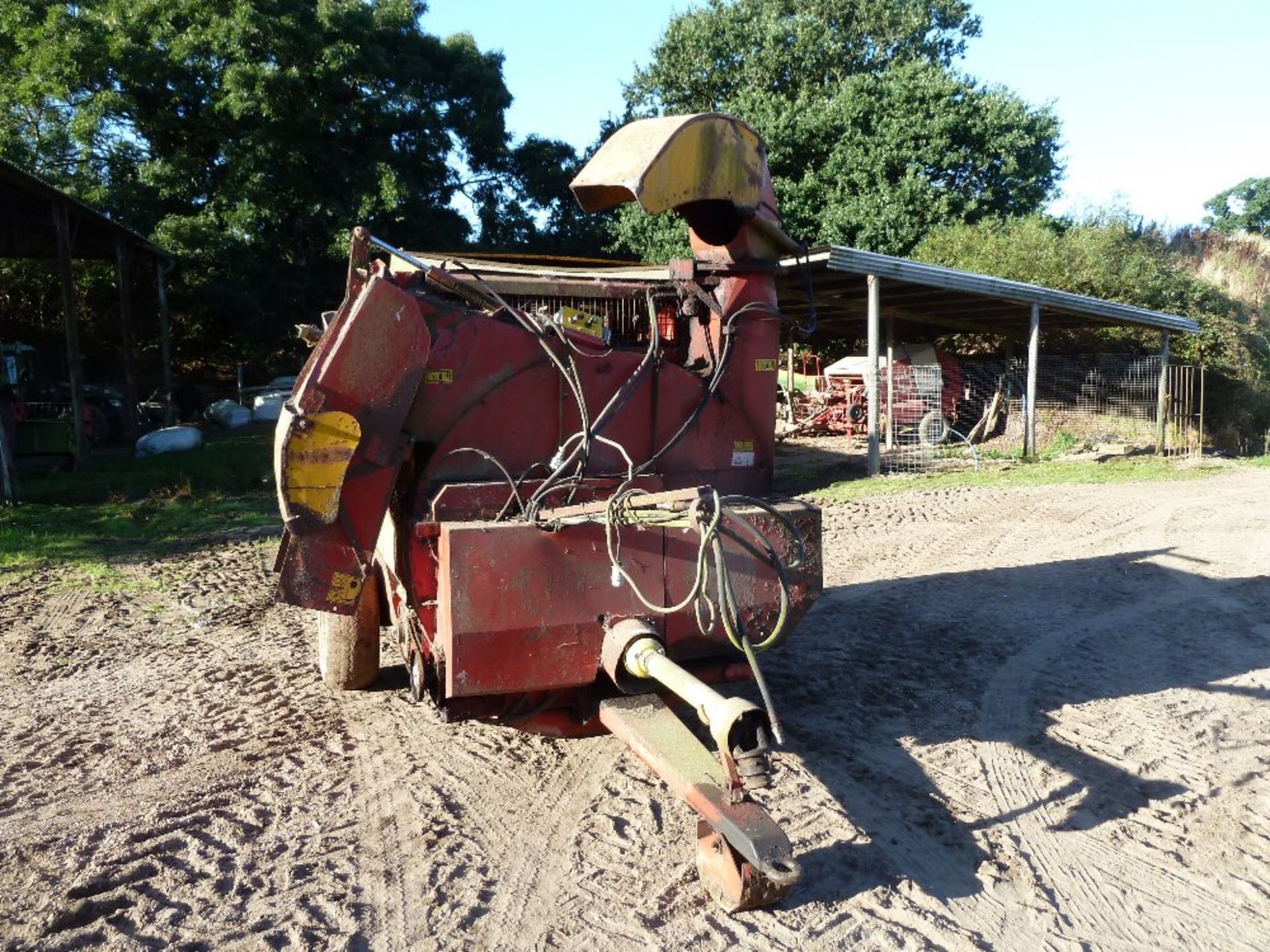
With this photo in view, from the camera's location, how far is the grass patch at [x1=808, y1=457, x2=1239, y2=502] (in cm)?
1219

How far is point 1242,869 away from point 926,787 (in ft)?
3.74

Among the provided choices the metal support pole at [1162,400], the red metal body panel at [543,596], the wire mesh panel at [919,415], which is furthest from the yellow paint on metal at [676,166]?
the metal support pole at [1162,400]

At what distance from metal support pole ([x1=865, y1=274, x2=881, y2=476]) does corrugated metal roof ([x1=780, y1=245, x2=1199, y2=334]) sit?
26cm

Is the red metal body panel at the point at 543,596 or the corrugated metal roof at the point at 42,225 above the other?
the corrugated metal roof at the point at 42,225

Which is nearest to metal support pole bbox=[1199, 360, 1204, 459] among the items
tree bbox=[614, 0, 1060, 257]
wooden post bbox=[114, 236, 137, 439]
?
tree bbox=[614, 0, 1060, 257]

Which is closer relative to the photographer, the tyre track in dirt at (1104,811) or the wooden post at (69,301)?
the tyre track in dirt at (1104,811)

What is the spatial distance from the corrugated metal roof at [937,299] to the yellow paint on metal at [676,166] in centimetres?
729

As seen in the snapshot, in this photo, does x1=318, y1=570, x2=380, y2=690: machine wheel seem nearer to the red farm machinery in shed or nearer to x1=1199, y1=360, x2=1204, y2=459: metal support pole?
the red farm machinery in shed

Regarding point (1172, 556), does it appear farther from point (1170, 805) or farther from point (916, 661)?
point (1170, 805)

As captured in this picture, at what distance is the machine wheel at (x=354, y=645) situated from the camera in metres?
4.87

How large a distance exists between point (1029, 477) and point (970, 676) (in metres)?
8.86

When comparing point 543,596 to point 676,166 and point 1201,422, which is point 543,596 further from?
point 1201,422

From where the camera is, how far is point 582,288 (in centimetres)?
479

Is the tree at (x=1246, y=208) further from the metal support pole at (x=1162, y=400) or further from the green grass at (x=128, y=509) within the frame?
the green grass at (x=128, y=509)
